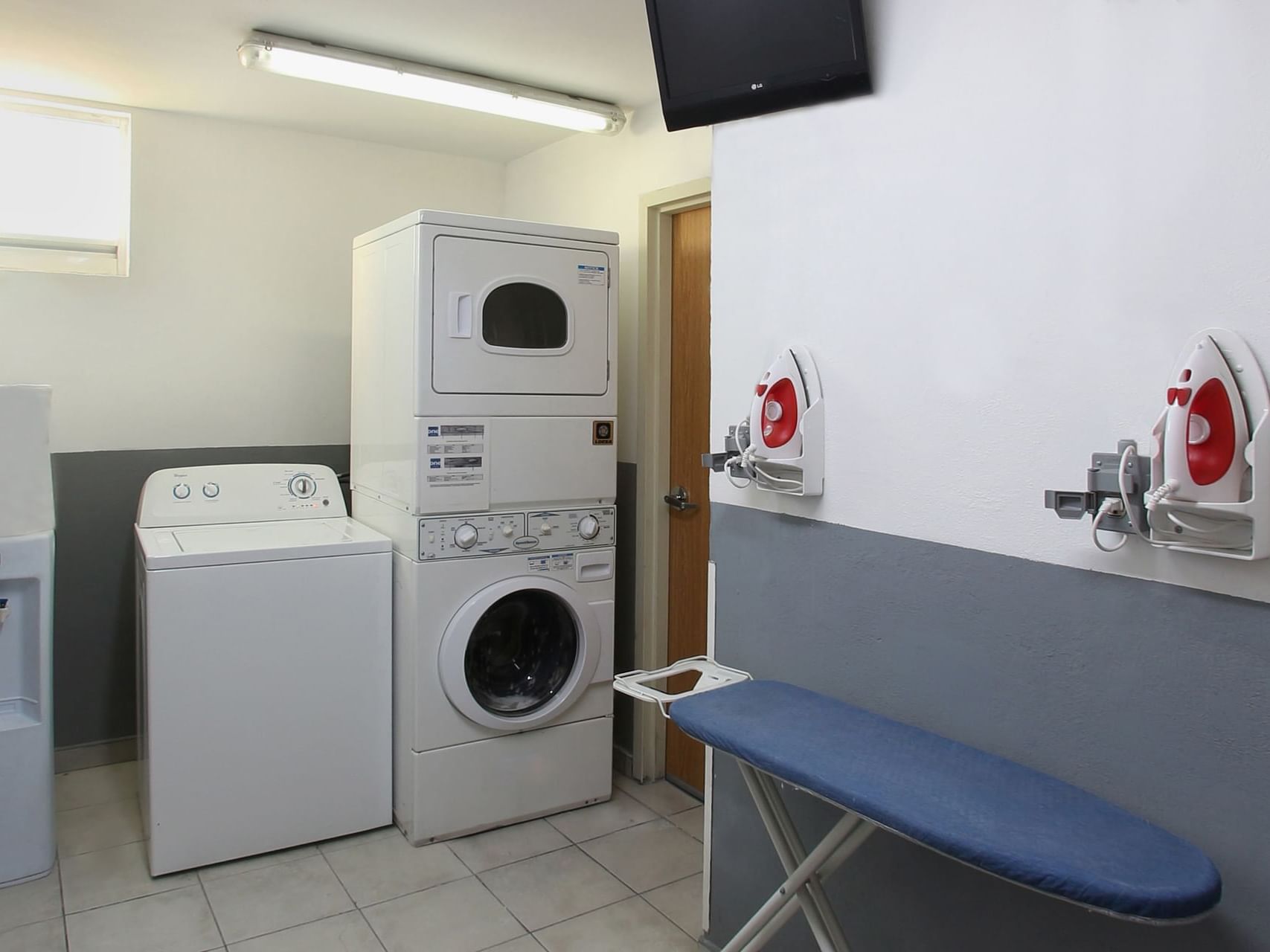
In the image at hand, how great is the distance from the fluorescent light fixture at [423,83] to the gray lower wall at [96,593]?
63.6 inches

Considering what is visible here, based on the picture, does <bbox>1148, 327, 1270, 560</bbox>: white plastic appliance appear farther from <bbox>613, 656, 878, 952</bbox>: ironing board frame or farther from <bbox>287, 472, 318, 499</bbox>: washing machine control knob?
<bbox>287, 472, 318, 499</bbox>: washing machine control knob

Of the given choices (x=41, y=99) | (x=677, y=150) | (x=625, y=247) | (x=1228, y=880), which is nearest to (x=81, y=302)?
(x=41, y=99)

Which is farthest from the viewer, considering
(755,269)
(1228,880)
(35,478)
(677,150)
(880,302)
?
(677,150)

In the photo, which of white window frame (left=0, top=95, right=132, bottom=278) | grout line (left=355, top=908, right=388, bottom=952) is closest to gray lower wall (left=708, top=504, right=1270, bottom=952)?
grout line (left=355, top=908, right=388, bottom=952)

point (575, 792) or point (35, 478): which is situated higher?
point (35, 478)

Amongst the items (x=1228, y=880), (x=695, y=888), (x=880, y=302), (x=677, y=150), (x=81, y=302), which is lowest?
(x=695, y=888)

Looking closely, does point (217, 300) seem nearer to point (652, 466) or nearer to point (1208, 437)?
point (652, 466)

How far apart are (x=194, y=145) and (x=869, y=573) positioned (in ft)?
10.4

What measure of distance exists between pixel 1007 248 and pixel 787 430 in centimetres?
60

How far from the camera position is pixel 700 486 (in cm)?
350

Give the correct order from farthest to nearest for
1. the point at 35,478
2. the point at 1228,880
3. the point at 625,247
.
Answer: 1. the point at 625,247
2. the point at 35,478
3. the point at 1228,880

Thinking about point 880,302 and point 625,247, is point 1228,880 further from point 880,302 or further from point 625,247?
point 625,247

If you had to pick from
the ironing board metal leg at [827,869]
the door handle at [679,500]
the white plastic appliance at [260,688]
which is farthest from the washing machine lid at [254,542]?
the ironing board metal leg at [827,869]

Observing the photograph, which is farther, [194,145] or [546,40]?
[194,145]
